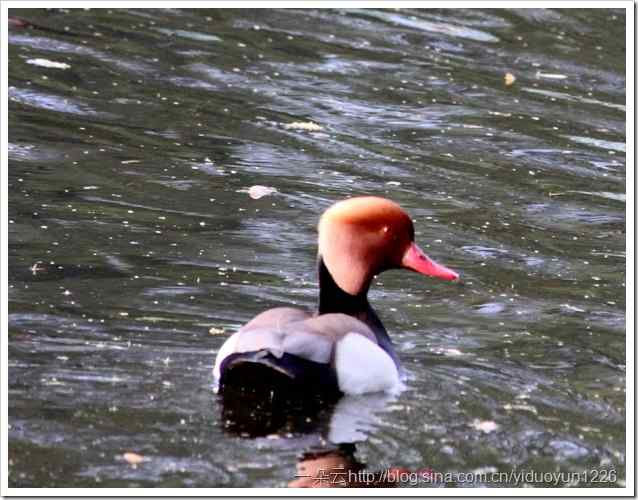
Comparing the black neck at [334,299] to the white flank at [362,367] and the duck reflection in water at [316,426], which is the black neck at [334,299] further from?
the duck reflection in water at [316,426]

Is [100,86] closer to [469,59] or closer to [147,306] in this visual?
[469,59]

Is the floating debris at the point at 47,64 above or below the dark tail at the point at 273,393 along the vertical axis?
below

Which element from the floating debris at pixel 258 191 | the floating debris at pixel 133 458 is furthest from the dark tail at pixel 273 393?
the floating debris at pixel 258 191

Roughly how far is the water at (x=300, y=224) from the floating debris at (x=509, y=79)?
0.29ft

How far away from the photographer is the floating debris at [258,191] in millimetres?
9691

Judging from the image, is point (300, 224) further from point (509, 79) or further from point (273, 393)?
point (509, 79)

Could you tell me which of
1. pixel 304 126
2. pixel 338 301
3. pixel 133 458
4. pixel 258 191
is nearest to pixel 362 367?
pixel 338 301

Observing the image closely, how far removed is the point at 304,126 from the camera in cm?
1137

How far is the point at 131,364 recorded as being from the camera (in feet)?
21.4

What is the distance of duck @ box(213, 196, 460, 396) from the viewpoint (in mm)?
6129

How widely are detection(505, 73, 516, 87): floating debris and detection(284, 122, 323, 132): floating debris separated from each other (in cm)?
249

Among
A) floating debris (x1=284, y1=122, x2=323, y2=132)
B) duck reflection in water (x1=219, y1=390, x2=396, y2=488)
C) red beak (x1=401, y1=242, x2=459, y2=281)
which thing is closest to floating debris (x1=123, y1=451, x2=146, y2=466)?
duck reflection in water (x1=219, y1=390, x2=396, y2=488)

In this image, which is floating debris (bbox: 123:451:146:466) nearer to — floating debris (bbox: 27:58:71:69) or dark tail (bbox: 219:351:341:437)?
dark tail (bbox: 219:351:341:437)

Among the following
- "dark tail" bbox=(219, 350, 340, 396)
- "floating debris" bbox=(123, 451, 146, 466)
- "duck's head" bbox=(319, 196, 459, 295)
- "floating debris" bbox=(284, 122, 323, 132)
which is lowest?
"floating debris" bbox=(284, 122, 323, 132)
